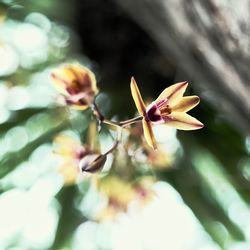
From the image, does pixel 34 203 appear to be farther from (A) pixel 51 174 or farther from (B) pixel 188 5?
(B) pixel 188 5

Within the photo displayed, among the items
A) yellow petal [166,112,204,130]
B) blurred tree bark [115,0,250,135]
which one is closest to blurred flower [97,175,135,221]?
blurred tree bark [115,0,250,135]

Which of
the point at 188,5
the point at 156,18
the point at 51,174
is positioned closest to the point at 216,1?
the point at 188,5

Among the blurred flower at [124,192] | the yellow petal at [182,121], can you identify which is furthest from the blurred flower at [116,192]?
the yellow petal at [182,121]

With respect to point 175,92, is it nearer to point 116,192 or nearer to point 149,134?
point 149,134

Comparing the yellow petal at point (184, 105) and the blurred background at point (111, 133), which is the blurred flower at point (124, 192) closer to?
the blurred background at point (111, 133)

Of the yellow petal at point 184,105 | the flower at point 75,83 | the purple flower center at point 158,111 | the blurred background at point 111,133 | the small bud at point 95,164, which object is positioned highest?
the yellow petal at point 184,105

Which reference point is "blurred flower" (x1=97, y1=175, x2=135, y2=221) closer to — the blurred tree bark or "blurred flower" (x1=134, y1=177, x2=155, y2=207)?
"blurred flower" (x1=134, y1=177, x2=155, y2=207)

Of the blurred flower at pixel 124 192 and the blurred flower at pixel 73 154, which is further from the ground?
the blurred flower at pixel 73 154
